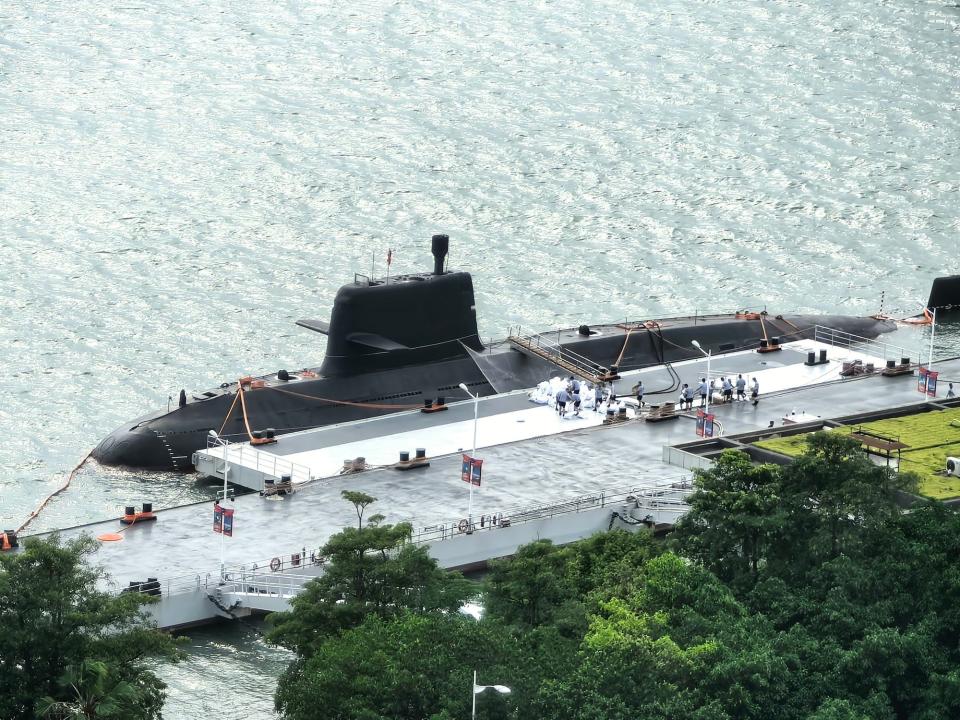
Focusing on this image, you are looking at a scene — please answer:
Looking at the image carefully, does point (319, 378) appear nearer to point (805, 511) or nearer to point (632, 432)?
point (632, 432)

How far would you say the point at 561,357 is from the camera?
231 feet

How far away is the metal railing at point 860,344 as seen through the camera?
247 feet

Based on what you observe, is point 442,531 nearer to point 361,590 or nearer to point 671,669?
point 361,590

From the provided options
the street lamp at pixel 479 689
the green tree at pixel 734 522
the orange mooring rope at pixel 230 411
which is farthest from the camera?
the orange mooring rope at pixel 230 411

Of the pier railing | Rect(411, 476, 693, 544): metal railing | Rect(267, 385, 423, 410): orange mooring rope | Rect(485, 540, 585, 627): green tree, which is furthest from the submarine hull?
Rect(485, 540, 585, 627): green tree

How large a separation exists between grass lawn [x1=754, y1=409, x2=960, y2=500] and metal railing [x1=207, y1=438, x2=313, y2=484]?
13.6 metres

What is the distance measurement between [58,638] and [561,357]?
33101 mm

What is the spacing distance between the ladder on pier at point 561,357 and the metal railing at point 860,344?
10.3m

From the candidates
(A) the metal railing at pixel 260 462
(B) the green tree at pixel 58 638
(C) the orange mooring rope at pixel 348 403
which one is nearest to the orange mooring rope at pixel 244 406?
(A) the metal railing at pixel 260 462

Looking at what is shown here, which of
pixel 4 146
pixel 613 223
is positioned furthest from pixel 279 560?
pixel 4 146

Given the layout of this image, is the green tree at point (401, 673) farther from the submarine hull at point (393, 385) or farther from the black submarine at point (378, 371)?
the black submarine at point (378, 371)

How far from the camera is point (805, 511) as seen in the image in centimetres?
4659

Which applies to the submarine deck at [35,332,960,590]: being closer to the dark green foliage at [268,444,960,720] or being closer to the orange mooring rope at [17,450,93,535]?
the orange mooring rope at [17,450,93,535]

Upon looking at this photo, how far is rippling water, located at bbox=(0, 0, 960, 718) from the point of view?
72.3 meters
